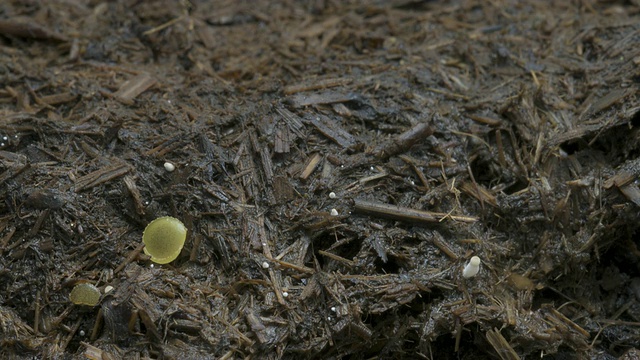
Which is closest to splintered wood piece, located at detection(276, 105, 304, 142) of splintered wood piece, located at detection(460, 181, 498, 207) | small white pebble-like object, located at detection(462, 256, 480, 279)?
splintered wood piece, located at detection(460, 181, 498, 207)

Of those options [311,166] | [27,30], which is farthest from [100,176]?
[27,30]

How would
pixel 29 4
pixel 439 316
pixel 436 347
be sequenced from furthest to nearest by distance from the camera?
pixel 29 4, pixel 436 347, pixel 439 316

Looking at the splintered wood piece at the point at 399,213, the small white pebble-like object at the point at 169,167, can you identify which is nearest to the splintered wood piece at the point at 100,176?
the small white pebble-like object at the point at 169,167

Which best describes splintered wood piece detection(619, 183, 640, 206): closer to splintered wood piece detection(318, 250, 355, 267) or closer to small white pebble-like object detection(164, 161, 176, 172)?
splintered wood piece detection(318, 250, 355, 267)

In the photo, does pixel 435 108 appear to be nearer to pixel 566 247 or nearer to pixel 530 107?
pixel 530 107

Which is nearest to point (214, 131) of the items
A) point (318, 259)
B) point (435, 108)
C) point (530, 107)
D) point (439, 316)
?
point (318, 259)

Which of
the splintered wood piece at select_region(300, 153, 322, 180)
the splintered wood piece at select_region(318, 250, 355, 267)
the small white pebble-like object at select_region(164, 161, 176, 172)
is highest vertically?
the small white pebble-like object at select_region(164, 161, 176, 172)
